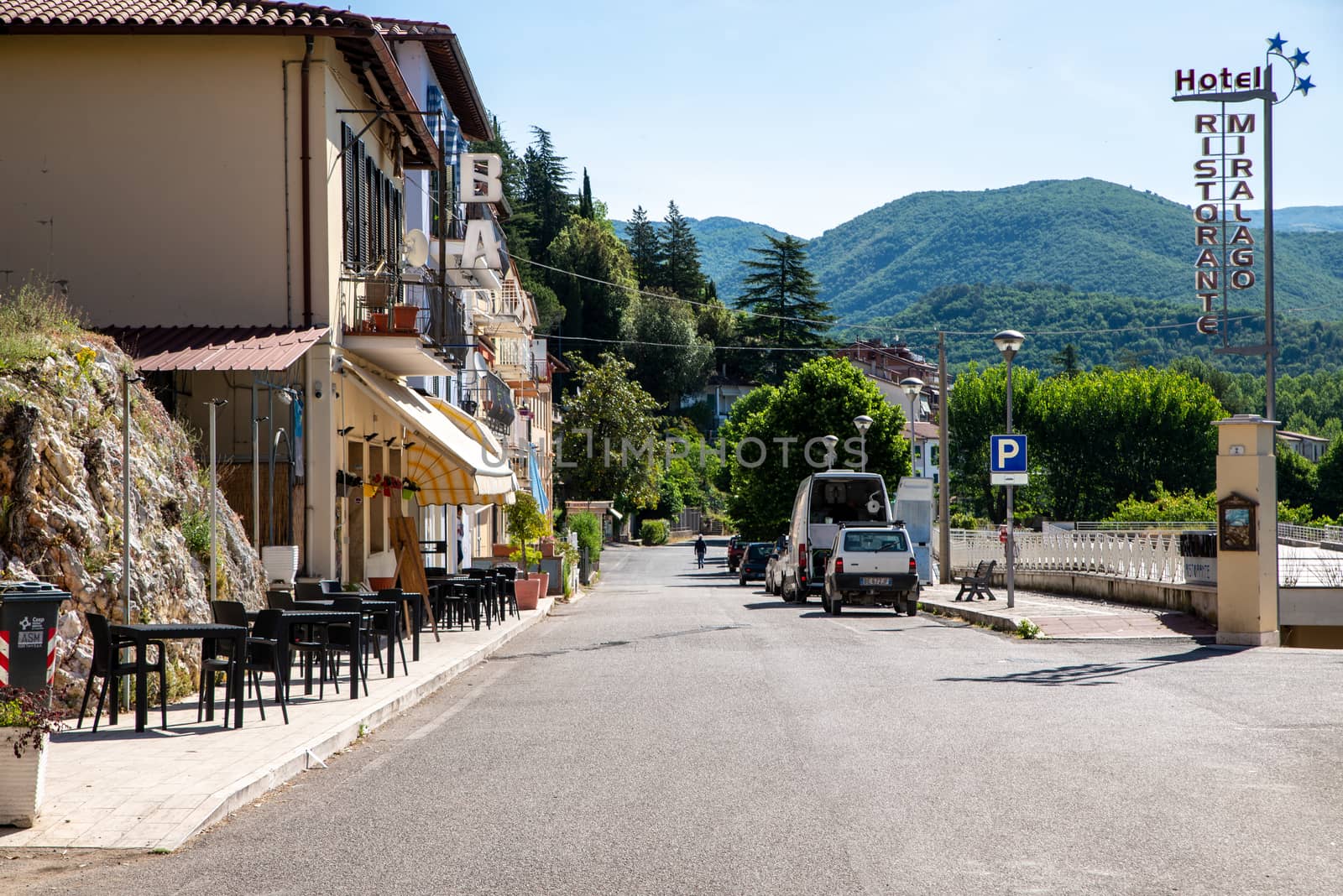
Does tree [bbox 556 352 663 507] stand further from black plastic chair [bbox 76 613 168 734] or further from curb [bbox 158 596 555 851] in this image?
black plastic chair [bbox 76 613 168 734]

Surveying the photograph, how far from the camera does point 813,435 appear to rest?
61.0 metres

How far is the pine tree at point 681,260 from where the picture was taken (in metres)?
122

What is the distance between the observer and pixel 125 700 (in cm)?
1124

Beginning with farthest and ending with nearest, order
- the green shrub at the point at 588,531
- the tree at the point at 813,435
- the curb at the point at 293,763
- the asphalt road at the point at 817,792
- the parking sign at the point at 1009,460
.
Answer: the tree at the point at 813,435 < the green shrub at the point at 588,531 < the parking sign at the point at 1009,460 < the curb at the point at 293,763 < the asphalt road at the point at 817,792

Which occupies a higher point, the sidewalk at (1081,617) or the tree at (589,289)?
the tree at (589,289)

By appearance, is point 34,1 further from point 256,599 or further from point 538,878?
point 538,878

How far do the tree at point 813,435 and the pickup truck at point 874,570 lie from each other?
99.8ft

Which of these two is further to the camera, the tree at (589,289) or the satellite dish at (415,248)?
the tree at (589,289)

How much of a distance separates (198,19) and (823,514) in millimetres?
20520

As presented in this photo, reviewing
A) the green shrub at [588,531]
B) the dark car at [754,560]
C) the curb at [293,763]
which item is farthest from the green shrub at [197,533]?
the dark car at [754,560]

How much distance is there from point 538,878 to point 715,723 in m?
5.13

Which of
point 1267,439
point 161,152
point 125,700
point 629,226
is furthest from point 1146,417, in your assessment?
point 125,700

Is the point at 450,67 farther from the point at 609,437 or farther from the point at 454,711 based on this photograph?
the point at 609,437

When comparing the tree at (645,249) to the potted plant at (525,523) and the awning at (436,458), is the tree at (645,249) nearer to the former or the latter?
the potted plant at (525,523)
